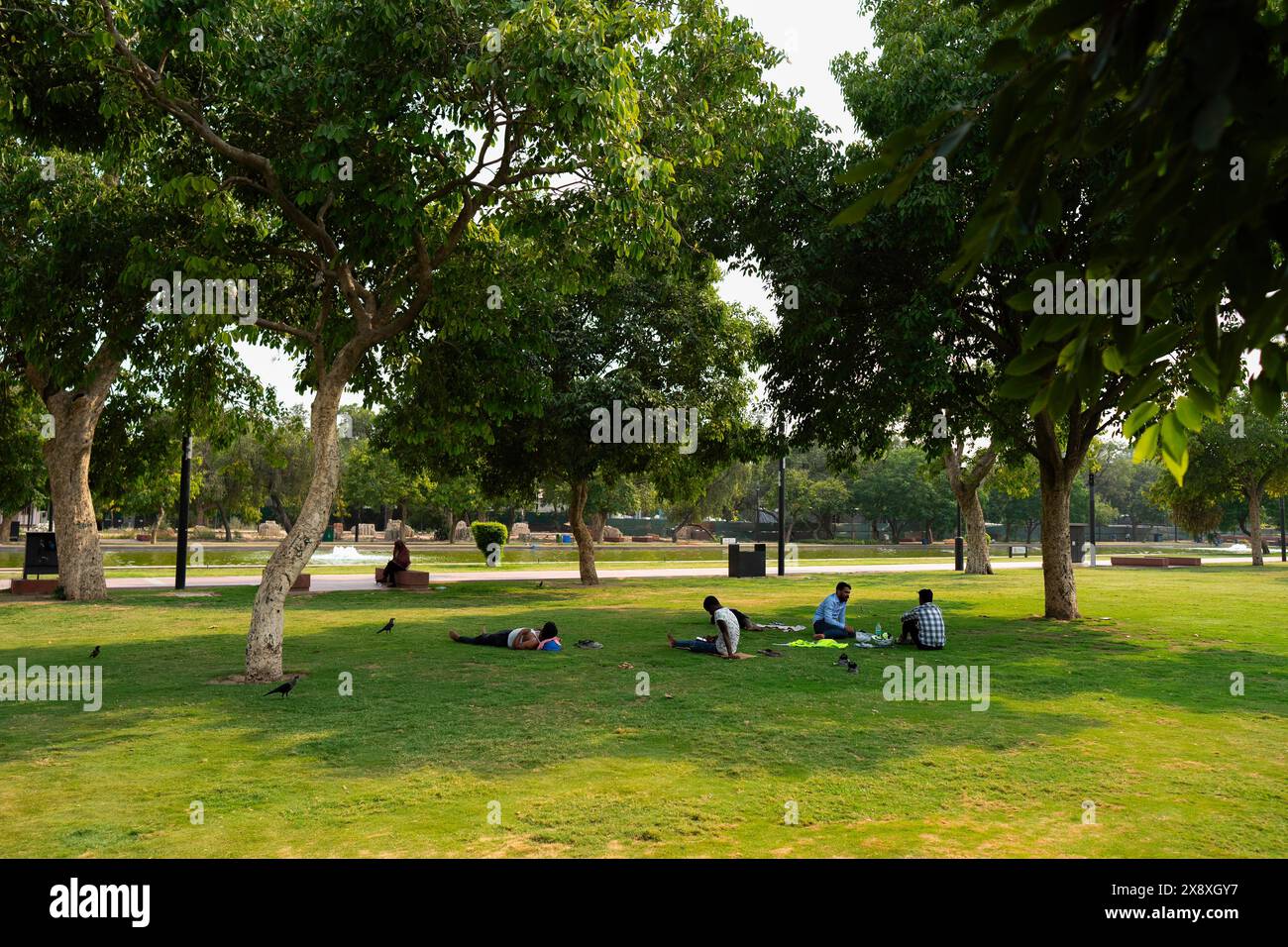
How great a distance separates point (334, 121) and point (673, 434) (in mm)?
14027

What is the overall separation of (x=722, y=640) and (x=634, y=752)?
18.4 feet

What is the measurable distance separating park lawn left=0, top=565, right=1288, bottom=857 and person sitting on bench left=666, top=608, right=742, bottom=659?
402mm

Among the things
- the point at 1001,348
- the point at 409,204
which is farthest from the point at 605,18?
the point at 1001,348

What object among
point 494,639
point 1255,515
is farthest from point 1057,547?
point 1255,515

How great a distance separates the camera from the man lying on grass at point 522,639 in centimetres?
1393

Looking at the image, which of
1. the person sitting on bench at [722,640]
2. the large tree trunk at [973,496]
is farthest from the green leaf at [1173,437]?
the large tree trunk at [973,496]

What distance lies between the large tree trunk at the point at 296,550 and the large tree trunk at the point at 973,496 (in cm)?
2514

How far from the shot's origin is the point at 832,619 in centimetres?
1509

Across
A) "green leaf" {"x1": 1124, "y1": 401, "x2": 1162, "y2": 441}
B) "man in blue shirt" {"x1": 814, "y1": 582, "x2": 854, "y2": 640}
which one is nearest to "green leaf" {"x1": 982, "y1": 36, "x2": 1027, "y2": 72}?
"green leaf" {"x1": 1124, "y1": 401, "x2": 1162, "y2": 441}

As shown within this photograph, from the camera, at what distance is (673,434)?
938 inches

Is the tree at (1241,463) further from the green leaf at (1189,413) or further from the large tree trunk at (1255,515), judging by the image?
the green leaf at (1189,413)

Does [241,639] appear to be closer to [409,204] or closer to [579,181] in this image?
Answer: [409,204]

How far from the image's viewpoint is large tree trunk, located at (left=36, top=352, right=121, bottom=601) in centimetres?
1944

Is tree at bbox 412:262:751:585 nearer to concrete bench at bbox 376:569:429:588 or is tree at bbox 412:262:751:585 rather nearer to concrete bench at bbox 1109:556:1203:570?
concrete bench at bbox 376:569:429:588
